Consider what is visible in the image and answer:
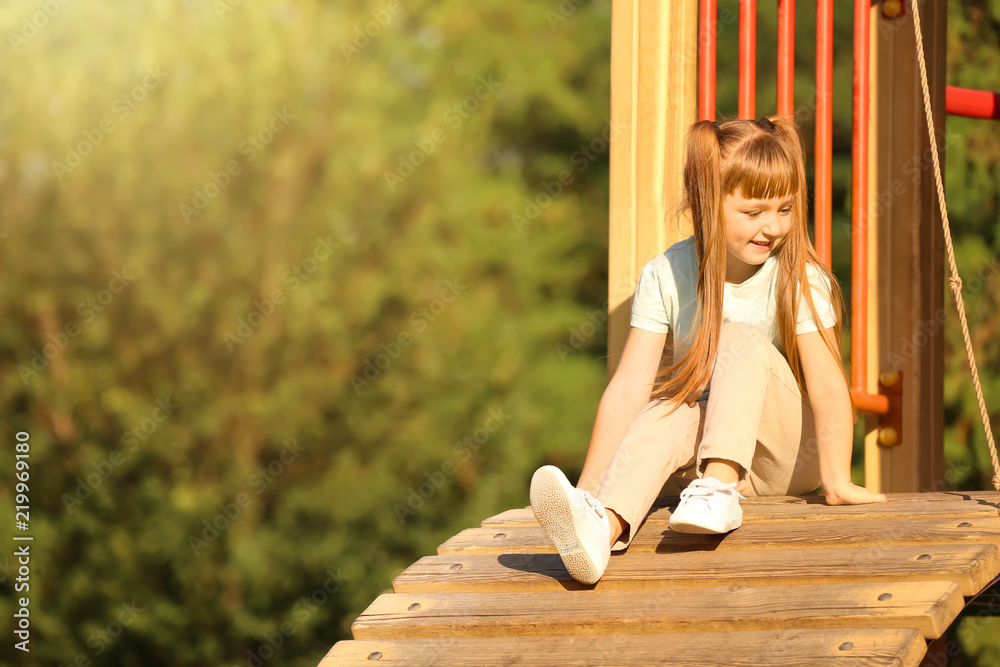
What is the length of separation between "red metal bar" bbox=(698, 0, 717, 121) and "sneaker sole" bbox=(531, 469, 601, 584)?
1404mm

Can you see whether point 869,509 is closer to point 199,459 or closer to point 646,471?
point 646,471

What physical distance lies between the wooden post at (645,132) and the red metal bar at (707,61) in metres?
0.05

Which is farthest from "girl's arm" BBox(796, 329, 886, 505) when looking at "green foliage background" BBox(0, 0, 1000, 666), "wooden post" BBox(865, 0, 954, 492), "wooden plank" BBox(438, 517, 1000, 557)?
"green foliage background" BBox(0, 0, 1000, 666)

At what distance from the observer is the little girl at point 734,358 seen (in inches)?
88.0

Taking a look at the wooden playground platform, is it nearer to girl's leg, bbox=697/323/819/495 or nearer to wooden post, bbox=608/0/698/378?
girl's leg, bbox=697/323/819/495

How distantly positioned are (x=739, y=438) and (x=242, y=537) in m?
5.88

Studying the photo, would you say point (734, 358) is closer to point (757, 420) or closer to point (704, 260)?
point (757, 420)

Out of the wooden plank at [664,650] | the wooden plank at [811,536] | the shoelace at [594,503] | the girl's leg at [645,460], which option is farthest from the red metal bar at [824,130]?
the wooden plank at [664,650]

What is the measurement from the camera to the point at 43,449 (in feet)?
24.4

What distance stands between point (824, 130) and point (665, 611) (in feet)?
5.35

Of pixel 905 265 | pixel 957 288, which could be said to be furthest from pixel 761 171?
pixel 905 265

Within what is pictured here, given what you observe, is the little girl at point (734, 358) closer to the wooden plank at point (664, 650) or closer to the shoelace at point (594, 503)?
the shoelace at point (594, 503)

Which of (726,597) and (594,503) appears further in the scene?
(594,503)

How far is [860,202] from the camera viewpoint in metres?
3.05
